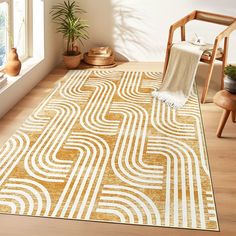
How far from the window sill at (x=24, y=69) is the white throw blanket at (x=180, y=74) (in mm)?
1149

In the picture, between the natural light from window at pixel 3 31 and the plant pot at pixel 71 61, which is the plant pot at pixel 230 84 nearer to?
the natural light from window at pixel 3 31

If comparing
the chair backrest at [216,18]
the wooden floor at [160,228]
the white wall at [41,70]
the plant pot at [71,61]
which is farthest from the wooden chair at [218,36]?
the white wall at [41,70]

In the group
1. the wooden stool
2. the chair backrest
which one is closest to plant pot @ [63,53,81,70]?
the chair backrest

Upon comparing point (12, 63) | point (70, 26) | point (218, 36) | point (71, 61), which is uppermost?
point (218, 36)

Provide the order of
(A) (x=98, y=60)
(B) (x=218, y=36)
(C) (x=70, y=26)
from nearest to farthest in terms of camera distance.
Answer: (B) (x=218, y=36) → (C) (x=70, y=26) → (A) (x=98, y=60)

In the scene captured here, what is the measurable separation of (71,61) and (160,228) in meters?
3.04

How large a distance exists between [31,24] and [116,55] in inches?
47.9

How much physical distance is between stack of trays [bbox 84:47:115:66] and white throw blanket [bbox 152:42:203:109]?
985 millimetres

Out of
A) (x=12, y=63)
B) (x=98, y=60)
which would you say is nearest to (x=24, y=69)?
(x=12, y=63)

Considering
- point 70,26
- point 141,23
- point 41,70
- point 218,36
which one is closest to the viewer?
point 218,36

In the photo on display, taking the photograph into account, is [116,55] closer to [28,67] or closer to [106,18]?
[106,18]

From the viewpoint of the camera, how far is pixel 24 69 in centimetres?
431

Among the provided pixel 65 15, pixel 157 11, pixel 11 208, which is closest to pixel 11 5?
pixel 65 15

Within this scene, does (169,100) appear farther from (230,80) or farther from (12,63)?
(12,63)
